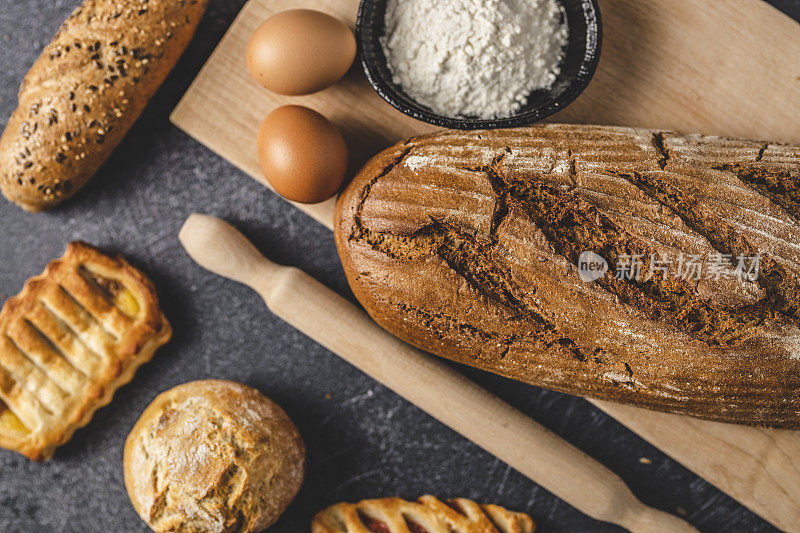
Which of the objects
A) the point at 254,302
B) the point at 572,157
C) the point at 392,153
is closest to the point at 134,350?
the point at 254,302

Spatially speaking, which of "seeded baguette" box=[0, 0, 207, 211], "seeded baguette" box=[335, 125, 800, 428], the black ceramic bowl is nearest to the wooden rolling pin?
"seeded baguette" box=[335, 125, 800, 428]

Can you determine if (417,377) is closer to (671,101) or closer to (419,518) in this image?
(419,518)

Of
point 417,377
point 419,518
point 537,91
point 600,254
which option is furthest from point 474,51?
point 419,518

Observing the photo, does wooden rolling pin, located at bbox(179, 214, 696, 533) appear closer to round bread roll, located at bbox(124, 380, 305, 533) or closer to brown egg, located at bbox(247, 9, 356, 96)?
round bread roll, located at bbox(124, 380, 305, 533)

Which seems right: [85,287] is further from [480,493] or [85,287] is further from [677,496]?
[677,496]

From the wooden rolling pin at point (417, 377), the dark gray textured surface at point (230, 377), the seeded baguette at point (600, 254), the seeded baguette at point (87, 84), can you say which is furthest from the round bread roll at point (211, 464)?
the seeded baguette at point (87, 84)
